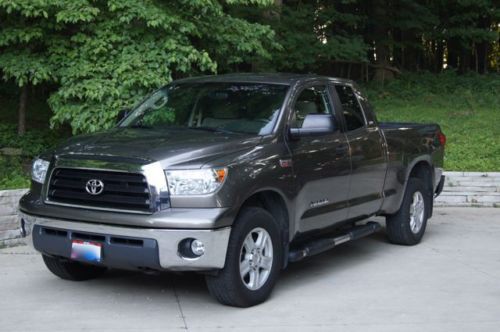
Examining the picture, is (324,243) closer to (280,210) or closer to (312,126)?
(280,210)

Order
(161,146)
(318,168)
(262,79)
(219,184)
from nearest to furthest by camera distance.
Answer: (219,184)
(161,146)
(318,168)
(262,79)

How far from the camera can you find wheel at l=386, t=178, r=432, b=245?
8.77m

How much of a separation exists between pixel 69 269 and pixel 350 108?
3289 millimetres

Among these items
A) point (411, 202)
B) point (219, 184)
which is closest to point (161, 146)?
point (219, 184)

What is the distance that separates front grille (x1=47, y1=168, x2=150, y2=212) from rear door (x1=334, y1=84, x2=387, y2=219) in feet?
8.23

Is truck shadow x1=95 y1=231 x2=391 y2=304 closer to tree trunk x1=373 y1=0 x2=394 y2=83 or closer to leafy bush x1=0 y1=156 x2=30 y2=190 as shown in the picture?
leafy bush x1=0 y1=156 x2=30 y2=190

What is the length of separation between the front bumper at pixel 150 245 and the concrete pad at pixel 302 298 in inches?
18.1

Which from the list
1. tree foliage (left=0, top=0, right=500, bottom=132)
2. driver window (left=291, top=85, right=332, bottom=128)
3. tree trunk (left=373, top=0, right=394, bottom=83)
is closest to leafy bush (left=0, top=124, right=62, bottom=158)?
tree foliage (left=0, top=0, right=500, bottom=132)

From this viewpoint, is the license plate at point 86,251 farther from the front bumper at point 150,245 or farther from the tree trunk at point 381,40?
the tree trunk at point 381,40

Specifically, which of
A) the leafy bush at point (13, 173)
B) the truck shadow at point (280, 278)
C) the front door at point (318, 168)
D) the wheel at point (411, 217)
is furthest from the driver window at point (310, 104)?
the leafy bush at point (13, 173)

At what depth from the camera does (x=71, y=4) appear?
32.4ft

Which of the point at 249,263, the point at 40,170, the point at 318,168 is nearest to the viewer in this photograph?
the point at 249,263

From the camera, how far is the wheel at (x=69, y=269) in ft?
22.5

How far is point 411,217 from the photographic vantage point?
29.3 ft
